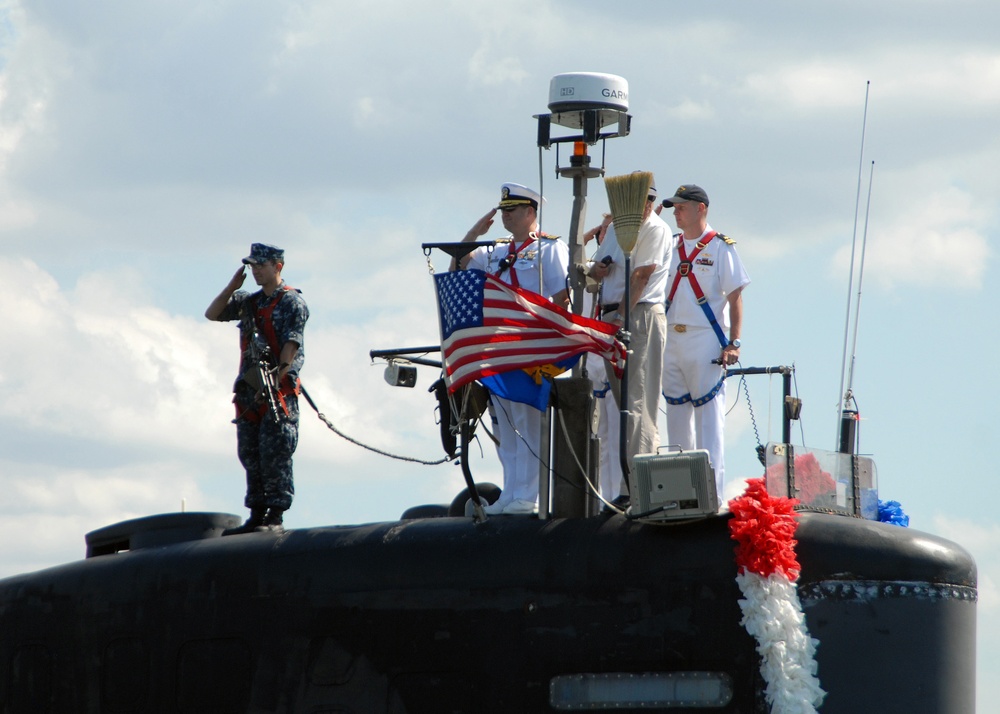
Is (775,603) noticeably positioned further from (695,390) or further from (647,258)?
(695,390)

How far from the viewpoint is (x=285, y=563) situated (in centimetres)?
848

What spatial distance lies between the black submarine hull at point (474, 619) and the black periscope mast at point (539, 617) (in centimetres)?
1

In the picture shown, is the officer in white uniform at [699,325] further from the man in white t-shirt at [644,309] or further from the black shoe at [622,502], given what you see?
the black shoe at [622,502]

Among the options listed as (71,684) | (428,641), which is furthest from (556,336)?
(71,684)

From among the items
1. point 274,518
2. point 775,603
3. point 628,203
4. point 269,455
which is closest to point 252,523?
point 274,518

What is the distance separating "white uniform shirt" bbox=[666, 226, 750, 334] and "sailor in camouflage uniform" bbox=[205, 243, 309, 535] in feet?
8.33

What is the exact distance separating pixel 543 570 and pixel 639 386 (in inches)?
73.8

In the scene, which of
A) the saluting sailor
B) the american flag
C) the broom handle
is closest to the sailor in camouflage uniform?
the saluting sailor

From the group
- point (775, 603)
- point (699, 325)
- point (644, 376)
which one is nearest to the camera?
point (775, 603)

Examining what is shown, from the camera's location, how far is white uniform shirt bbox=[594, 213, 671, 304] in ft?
31.0

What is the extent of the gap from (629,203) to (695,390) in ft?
6.84

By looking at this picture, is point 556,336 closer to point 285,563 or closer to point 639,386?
point 639,386

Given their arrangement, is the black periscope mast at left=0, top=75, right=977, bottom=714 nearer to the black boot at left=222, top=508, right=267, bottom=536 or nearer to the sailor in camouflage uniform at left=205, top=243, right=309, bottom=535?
the black boot at left=222, top=508, right=267, bottom=536

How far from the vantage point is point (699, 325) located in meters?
10.6
